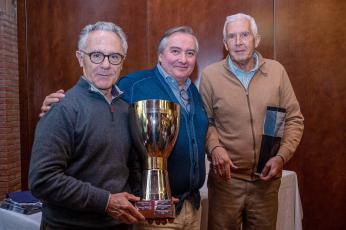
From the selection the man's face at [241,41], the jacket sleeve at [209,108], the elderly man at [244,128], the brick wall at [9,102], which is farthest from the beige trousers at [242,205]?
the brick wall at [9,102]

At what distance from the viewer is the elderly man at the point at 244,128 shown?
187 cm

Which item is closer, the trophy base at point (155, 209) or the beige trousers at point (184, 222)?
the trophy base at point (155, 209)

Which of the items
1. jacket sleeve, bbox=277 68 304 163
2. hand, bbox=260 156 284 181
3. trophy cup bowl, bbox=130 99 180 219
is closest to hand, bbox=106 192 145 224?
trophy cup bowl, bbox=130 99 180 219

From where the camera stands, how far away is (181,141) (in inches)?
59.7

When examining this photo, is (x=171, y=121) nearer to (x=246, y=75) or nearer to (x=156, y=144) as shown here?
(x=156, y=144)

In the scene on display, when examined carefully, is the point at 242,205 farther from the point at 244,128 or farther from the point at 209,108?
the point at 209,108

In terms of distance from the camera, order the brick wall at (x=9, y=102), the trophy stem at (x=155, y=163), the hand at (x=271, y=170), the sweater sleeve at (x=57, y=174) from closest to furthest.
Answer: the sweater sleeve at (x=57, y=174) < the trophy stem at (x=155, y=163) < the hand at (x=271, y=170) < the brick wall at (x=9, y=102)

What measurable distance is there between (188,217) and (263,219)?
1.76ft

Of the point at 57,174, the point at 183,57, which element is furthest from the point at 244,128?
the point at 57,174

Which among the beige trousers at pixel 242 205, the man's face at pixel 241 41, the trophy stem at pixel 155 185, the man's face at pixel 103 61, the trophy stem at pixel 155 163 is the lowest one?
the beige trousers at pixel 242 205

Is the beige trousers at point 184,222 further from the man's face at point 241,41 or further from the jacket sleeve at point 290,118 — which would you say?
the man's face at point 241,41

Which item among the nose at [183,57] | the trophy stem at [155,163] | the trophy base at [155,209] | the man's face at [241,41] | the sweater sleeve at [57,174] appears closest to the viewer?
the sweater sleeve at [57,174]

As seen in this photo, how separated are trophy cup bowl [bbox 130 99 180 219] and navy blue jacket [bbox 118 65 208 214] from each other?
174 mm

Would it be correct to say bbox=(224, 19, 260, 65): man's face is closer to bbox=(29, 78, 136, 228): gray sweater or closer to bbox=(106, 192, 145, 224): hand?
bbox=(29, 78, 136, 228): gray sweater
